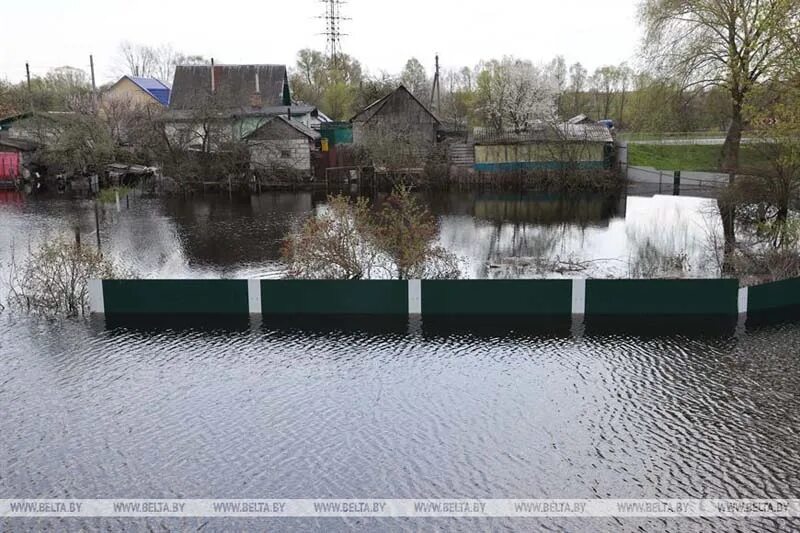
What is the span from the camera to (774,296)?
17.1 m

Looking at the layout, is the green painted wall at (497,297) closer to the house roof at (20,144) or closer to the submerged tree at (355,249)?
the submerged tree at (355,249)

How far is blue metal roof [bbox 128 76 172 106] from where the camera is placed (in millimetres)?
65812

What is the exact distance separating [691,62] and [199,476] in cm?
3158

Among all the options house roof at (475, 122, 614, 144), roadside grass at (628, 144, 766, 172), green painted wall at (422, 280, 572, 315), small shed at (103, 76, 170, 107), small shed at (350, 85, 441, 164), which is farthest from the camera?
small shed at (103, 76, 170, 107)

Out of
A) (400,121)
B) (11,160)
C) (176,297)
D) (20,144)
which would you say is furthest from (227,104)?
(176,297)

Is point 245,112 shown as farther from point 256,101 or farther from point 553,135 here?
point 553,135

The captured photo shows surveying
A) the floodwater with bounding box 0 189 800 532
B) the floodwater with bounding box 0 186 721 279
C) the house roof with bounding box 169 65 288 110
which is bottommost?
the floodwater with bounding box 0 189 800 532

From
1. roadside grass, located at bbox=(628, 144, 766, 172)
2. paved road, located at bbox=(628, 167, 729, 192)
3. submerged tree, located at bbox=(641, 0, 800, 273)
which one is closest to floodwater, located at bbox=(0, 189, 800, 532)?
submerged tree, located at bbox=(641, 0, 800, 273)

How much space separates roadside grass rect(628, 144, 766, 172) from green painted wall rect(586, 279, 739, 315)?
32752 mm

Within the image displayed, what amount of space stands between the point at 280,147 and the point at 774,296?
110 ft

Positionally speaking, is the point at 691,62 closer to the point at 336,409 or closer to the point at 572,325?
the point at 572,325

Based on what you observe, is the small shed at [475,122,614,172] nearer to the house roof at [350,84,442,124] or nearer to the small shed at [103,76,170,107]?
the house roof at [350,84,442,124]

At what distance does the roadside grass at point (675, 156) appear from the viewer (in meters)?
48.1

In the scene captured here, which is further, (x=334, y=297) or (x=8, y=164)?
(x=8, y=164)
